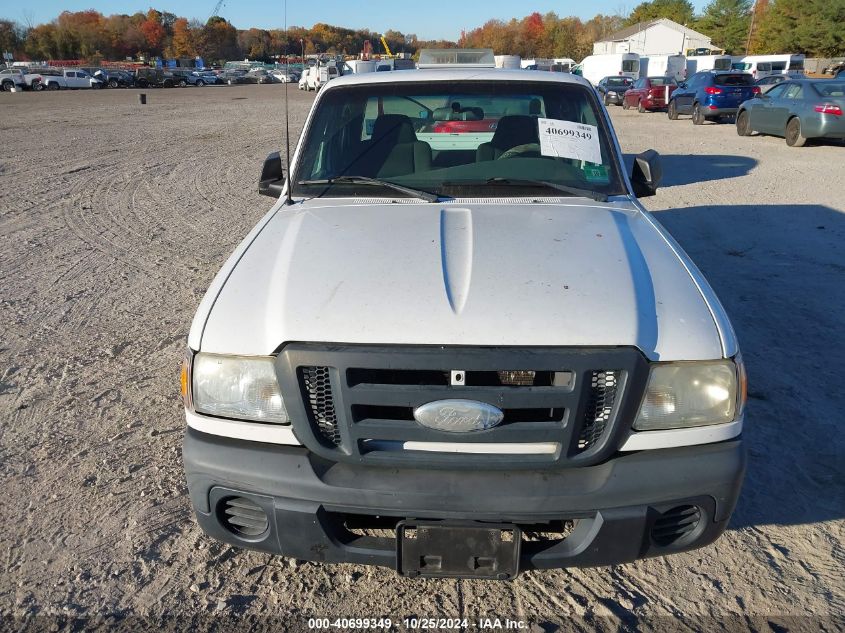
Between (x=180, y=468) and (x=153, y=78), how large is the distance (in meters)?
61.8

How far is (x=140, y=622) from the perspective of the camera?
2502 mm

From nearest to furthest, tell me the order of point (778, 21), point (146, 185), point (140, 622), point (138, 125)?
point (140, 622), point (146, 185), point (138, 125), point (778, 21)

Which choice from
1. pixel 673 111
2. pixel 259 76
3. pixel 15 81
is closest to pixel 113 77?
pixel 15 81

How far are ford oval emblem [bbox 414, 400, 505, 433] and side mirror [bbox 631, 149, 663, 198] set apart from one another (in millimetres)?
2115

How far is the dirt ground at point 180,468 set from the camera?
2.59 meters

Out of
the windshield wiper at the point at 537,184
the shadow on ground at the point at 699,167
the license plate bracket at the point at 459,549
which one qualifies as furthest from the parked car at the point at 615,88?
the license plate bracket at the point at 459,549

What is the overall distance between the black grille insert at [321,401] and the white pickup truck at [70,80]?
56.1m

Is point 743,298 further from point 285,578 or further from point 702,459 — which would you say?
point 285,578

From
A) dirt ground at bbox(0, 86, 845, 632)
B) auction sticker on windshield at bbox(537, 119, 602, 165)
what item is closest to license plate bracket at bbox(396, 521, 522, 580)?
dirt ground at bbox(0, 86, 845, 632)

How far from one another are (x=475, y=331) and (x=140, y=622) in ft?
5.29

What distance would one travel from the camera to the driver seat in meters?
3.75

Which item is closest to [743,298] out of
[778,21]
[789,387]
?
[789,387]

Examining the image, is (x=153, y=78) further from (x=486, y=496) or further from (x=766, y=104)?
(x=486, y=496)

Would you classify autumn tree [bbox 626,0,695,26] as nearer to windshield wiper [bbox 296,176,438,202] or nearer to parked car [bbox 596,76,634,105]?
parked car [bbox 596,76,634,105]
